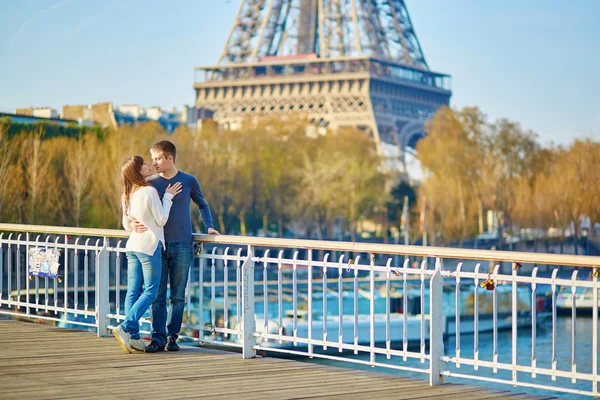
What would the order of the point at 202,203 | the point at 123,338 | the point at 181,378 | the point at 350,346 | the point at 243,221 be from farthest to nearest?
the point at 243,221 → the point at 202,203 → the point at 123,338 → the point at 350,346 → the point at 181,378

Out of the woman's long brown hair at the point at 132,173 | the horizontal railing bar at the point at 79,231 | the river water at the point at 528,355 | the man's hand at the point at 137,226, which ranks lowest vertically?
the river water at the point at 528,355

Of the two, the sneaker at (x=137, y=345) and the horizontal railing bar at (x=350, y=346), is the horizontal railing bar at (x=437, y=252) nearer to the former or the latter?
the horizontal railing bar at (x=350, y=346)

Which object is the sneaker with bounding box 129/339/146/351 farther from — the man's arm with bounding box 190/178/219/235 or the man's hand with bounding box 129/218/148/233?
the man's arm with bounding box 190/178/219/235

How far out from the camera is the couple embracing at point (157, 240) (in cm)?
952

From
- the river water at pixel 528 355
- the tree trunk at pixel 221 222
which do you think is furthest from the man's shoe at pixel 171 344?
the tree trunk at pixel 221 222

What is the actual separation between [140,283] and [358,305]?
25598mm

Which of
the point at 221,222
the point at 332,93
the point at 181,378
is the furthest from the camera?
the point at 332,93

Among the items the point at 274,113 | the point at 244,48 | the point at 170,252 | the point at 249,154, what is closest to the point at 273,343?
the point at 249,154

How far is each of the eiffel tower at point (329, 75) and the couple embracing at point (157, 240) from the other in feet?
247

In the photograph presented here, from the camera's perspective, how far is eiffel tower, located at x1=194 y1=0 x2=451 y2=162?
89875 millimetres

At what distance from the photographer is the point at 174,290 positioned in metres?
9.99

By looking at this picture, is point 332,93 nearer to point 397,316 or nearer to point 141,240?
point 397,316

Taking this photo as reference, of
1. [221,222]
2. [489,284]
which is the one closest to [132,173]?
[489,284]

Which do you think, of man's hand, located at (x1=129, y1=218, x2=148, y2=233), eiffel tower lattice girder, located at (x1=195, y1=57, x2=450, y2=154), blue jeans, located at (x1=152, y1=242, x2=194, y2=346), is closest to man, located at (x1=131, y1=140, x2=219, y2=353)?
blue jeans, located at (x1=152, y1=242, x2=194, y2=346)
